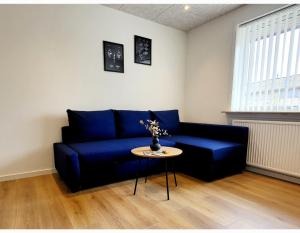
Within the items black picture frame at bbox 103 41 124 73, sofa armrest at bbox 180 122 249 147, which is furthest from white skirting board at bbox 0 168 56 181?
sofa armrest at bbox 180 122 249 147

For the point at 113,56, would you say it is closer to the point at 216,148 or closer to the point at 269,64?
the point at 216,148

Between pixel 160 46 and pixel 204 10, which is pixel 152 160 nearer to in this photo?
pixel 160 46

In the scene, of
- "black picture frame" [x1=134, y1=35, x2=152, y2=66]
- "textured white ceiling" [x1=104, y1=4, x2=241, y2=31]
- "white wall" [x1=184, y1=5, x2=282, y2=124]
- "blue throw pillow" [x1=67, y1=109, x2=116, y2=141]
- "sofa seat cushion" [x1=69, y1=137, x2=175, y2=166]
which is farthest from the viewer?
"black picture frame" [x1=134, y1=35, x2=152, y2=66]

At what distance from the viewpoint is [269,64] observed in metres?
2.52

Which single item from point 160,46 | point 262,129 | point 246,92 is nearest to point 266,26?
point 246,92

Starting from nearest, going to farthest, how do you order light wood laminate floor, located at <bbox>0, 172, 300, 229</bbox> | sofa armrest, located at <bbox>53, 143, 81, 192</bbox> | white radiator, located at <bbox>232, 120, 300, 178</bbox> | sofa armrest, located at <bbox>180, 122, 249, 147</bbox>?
1. light wood laminate floor, located at <bbox>0, 172, 300, 229</bbox>
2. sofa armrest, located at <bbox>53, 143, 81, 192</bbox>
3. white radiator, located at <bbox>232, 120, 300, 178</bbox>
4. sofa armrest, located at <bbox>180, 122, 249, 147</bbox>

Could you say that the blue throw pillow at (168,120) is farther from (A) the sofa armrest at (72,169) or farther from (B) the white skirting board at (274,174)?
(A) the sofa armrest at (72,169)

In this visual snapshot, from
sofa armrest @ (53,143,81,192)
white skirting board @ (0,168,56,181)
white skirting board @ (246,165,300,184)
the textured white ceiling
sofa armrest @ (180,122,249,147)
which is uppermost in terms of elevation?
the textured white ceiling

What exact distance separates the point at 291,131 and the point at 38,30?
3.48 metres

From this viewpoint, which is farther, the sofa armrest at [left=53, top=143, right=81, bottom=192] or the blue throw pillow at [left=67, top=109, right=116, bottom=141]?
the blue throw pillow at [left=67, top=109, right=116, bottom=141]

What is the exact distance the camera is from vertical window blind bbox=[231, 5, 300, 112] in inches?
90.4

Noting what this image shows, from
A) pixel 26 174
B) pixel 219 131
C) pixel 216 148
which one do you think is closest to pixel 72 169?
pixel 26 174

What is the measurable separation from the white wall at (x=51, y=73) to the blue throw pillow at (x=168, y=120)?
0.43 m

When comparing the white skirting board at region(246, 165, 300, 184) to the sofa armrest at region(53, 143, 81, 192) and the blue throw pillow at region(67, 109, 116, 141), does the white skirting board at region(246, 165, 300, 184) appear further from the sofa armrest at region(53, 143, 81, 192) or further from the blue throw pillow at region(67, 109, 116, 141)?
the sofa armrest at region(53, 143, 81, 192)
